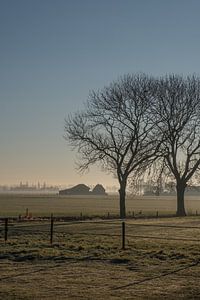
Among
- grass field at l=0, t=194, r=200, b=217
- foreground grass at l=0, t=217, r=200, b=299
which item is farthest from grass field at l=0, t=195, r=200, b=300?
grass field at l=0, t=194, r=200, b=217

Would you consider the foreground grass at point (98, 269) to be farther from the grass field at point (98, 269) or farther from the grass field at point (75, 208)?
the grass field at point (75, 208)

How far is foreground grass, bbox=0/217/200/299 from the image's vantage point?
1334 centimetres

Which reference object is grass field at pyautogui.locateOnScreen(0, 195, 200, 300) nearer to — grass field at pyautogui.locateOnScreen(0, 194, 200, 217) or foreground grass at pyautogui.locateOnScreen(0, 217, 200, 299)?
foreground grass at pyautogui.locateOnScreen(0, 217, 200, 299)

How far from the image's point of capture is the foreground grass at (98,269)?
525 inches

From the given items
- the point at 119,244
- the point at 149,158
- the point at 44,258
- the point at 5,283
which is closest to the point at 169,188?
the point at 149,158

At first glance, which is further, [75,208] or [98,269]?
[75,208]

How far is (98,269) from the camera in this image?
56.3 ft

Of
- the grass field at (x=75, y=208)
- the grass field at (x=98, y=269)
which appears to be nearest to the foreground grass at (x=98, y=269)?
the grass field at (x=98, y=269)

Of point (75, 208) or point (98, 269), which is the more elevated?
point (75, 208)

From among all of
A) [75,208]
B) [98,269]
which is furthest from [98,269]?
[75,208]

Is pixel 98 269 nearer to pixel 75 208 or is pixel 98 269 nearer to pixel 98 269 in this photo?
pixel 98 269

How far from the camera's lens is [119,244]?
24.0 meters

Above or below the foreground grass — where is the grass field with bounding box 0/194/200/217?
above

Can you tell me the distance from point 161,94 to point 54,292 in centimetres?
4913
